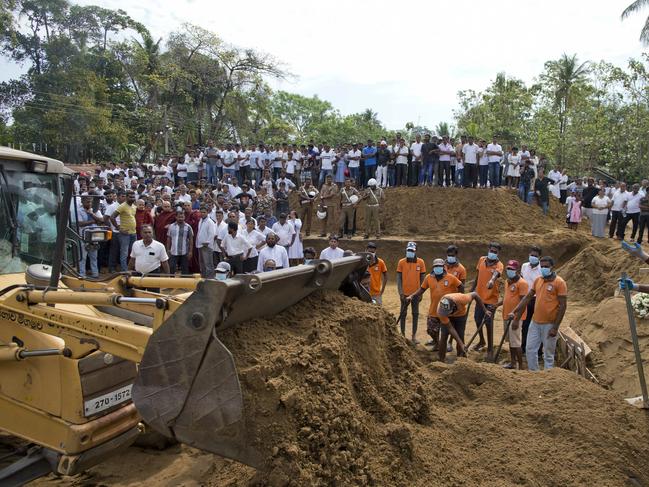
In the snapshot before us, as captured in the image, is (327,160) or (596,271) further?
(327,160)

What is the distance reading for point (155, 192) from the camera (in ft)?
53.9

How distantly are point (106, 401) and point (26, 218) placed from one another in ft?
6.78

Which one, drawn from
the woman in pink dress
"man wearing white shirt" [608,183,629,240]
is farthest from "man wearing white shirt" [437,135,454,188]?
"man wearing white shirt" [608,183,629,240]

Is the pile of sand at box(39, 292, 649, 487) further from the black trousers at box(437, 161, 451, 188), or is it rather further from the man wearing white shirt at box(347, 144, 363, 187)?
the man wearing white shirt at box(347, 144, 363, 187)

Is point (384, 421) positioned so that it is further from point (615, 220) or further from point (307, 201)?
point (615, 220)

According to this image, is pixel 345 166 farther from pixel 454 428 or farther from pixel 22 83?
pixel 22 83

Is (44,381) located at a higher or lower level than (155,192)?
lower

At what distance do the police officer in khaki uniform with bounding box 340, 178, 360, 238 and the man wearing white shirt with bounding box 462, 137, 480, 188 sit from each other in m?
4.27

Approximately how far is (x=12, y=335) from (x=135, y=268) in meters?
6.07

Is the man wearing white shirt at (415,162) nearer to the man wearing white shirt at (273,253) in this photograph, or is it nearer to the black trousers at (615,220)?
the black trousers at (615,220)

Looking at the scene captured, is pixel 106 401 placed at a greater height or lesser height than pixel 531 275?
lesser

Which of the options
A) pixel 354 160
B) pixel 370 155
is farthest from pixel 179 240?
pixel 370 155

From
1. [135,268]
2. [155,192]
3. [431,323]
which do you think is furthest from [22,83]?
[431,323]

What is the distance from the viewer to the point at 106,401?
15.5 feet
